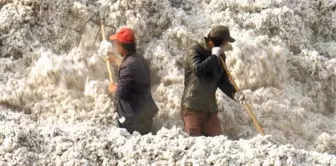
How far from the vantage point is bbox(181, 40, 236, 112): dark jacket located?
3.99 m

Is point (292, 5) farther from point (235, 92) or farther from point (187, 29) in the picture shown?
point (235, 92)

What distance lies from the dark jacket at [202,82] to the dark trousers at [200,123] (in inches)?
2.0

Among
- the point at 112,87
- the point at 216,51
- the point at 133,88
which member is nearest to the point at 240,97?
the point at 216,51

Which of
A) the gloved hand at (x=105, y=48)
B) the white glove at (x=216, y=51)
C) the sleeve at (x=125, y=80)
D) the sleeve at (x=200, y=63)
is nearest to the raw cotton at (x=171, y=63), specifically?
the gloved hand at (x=105, y=48)

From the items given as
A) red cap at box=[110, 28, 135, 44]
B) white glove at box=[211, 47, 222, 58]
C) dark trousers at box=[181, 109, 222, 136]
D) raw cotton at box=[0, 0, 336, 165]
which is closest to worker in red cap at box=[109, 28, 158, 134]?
red cap at box=[110, 28, 135, 44]

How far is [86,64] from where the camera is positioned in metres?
4.64

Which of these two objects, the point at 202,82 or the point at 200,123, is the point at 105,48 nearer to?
the point at 202,82

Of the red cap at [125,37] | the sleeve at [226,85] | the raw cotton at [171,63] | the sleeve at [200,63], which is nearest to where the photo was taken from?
the sleeve at [200,63]

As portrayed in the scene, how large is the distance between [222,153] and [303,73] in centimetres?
233

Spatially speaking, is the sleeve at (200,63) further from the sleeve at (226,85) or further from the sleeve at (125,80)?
the sleeve at (125,80)

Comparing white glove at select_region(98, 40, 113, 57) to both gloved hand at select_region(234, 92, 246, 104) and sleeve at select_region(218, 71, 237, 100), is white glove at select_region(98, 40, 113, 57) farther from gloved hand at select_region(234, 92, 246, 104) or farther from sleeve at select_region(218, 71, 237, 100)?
gloved hand at select_region(234, 92, 246, 104)

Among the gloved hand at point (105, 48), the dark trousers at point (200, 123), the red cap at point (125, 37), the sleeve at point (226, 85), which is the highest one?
the red cap at point (125, 37)

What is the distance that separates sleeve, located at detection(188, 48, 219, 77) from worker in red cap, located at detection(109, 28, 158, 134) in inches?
15.3

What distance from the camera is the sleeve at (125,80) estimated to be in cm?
396
